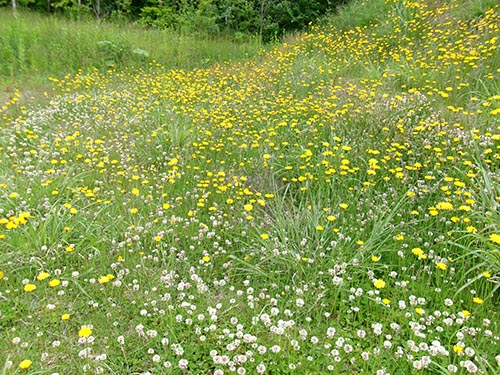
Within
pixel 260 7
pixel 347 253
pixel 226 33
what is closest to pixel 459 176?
pixel 347 253

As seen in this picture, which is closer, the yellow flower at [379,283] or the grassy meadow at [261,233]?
the grassy meadow at [261,233]

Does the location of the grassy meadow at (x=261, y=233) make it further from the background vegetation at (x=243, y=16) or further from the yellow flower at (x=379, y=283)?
the background vegetation at (x=243, y=16)

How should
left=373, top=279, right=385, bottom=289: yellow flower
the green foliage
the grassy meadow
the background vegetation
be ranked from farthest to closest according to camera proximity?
the background vegetation < the green foliage < left=373, top=279, right=385, bottom=289: yellow flower < the grassy meadow

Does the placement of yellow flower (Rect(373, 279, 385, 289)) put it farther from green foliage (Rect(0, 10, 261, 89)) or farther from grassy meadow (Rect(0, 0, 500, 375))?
green foliage (Rect(0, 10, 261, 89))

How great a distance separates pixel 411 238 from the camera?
9.11 feet

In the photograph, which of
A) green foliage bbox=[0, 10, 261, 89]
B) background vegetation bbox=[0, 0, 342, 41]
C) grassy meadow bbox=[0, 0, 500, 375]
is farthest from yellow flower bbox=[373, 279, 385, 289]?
background vegetation bbox=[0, 0, 342, 41]

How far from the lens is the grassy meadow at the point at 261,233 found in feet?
6.72

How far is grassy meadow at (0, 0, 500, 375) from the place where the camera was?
205 centimetres

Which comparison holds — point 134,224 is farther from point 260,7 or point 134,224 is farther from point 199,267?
point 260,7

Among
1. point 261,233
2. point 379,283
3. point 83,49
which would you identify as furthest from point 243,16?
point 379,283

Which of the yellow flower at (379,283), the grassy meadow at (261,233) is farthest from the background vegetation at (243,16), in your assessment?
the yellow flower at (379,283)

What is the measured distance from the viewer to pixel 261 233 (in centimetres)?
299

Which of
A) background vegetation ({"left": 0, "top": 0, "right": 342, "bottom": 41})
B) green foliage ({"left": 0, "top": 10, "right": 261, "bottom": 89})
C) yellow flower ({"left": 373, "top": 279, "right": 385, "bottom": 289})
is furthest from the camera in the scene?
background vegetation ({"left": 0, "top": 0, "right": 342, "bottom": 41})

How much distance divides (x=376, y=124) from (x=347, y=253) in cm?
212
